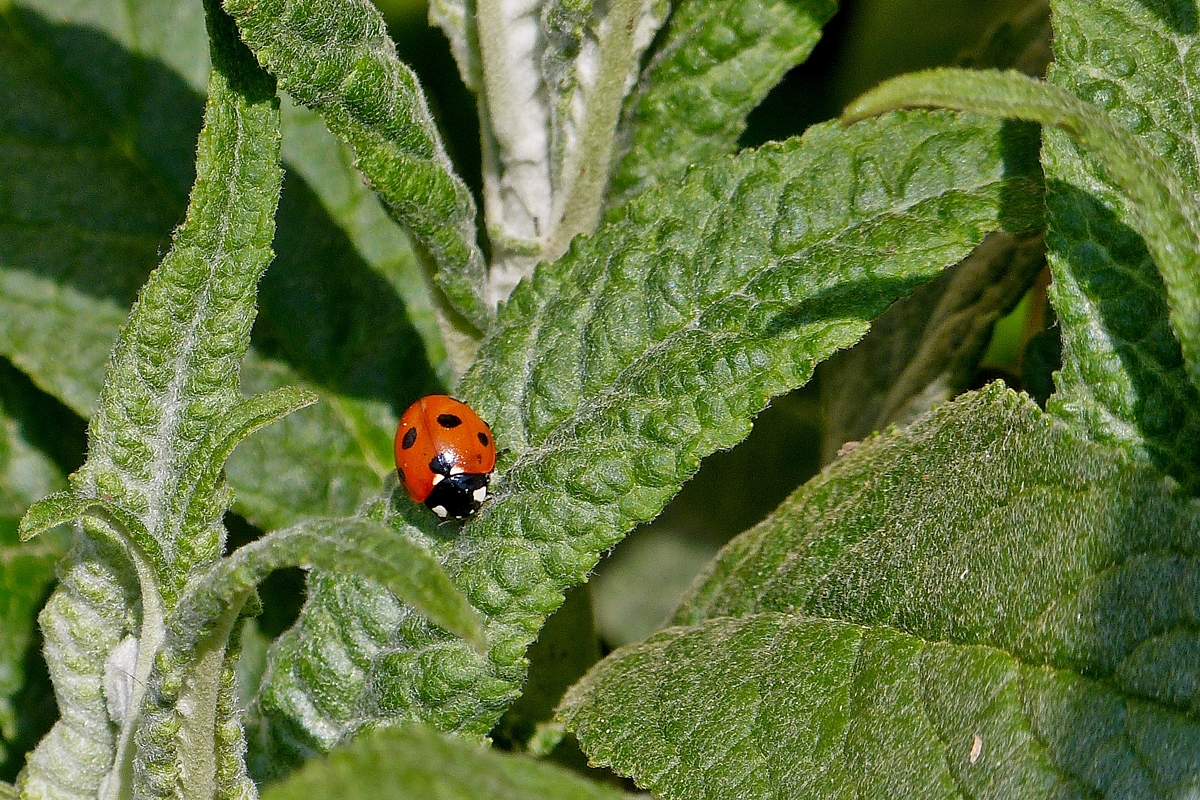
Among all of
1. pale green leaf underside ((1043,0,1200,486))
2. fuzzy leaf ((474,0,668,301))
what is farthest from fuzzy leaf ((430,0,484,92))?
pale green leaf underside ((1043,0,1200,486))

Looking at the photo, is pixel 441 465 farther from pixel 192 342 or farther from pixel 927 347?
pixel 927 347

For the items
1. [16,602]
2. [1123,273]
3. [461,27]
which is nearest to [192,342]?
[461,27]

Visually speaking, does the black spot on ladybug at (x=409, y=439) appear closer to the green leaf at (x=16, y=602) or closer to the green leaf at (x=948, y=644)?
the green leaf at (x=948, y=644)

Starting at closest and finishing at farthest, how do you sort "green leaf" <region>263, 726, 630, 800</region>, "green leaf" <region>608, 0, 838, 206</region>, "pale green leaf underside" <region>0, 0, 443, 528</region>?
"green leaf" <region>263, 726, 630, 800</region> → "green leaf" <region>608, 0, 838, 206</region> → "pale green leaf underside" <region>0, 0, 443, 528</region>

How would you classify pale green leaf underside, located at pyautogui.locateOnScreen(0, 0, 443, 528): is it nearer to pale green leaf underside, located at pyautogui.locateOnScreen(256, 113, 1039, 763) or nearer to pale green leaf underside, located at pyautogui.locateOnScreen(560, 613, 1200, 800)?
pale green leaf underside, located at pyautogui.locateOnScreen(256, 113, 1039, 763)

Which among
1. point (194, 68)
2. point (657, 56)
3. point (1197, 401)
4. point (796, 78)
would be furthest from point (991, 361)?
point (194, 68)

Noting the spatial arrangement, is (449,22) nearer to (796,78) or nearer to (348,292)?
(348,292)

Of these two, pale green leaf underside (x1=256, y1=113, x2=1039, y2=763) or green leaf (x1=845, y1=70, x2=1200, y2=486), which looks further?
pale green leaf underside (x1=256, y1=113, x2=1039, y2=763)
